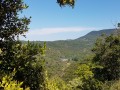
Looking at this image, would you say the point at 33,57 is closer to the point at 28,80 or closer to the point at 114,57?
the point at 28,80

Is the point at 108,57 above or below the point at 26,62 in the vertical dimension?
below

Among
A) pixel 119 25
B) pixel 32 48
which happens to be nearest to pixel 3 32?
pixel 32 48

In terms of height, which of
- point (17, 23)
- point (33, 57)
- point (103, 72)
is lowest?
point (103, 72)

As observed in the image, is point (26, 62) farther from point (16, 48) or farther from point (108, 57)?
point (108, 57)

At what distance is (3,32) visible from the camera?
47.8 ft

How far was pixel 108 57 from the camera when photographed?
202 ft

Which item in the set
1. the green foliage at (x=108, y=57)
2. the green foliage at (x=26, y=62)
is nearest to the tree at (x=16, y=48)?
the green foliage at (x=26, y=62)

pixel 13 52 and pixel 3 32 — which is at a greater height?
pixel 3 32

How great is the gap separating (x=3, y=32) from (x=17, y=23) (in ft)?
3.12

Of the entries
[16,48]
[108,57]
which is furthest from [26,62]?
→ [108,57]

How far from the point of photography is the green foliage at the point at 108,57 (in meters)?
60.9

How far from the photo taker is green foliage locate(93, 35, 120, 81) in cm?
6094

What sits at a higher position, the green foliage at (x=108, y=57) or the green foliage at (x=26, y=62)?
the green foliage at (x=26, y=62)

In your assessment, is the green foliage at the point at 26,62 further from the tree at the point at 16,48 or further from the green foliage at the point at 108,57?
the green foliage at the point at 108,57
